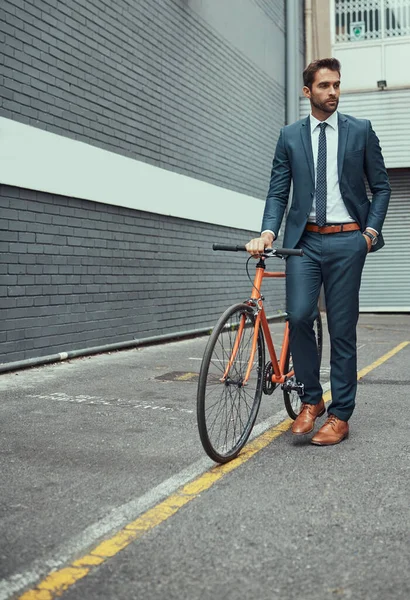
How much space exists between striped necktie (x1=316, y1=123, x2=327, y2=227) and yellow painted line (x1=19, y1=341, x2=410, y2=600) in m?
1.38

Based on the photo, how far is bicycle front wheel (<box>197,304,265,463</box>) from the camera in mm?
4059

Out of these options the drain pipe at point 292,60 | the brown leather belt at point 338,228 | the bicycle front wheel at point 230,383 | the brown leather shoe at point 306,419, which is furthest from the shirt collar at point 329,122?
the drain pipe at point 292,60

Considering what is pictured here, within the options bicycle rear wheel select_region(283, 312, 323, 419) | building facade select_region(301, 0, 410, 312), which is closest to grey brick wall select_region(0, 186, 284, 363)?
A: bicycle rear wheel select_region(283, 312, 323, 419)

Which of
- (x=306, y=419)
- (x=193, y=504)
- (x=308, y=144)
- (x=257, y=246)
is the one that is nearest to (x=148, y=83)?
(x=308, y=144)

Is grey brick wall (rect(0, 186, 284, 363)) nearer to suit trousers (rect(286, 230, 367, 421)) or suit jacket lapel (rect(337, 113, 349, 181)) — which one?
suit trousers (rect(286, 230, 367, 421))

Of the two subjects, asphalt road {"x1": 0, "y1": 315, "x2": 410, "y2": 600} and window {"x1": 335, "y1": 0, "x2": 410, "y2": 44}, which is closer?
asphalt road {"x1": 0, "y1": 315, "x2": 410, "y2": 600}

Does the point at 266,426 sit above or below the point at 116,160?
below

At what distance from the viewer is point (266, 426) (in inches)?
205

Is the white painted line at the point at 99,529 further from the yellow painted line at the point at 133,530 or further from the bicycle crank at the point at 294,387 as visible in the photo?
the bicycle crank at the point at 294,387

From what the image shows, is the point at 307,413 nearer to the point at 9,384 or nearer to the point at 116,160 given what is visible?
the point at 9,384

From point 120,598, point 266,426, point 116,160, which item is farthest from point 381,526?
point 116,160

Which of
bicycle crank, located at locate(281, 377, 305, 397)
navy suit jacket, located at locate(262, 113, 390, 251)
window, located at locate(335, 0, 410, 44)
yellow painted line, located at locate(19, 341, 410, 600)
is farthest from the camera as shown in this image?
window, located at locate(335, 0, 410, 44)

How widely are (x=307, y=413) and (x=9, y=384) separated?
10.1 feet

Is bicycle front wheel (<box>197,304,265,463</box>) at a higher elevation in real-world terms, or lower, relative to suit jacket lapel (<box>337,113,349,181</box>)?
lower
